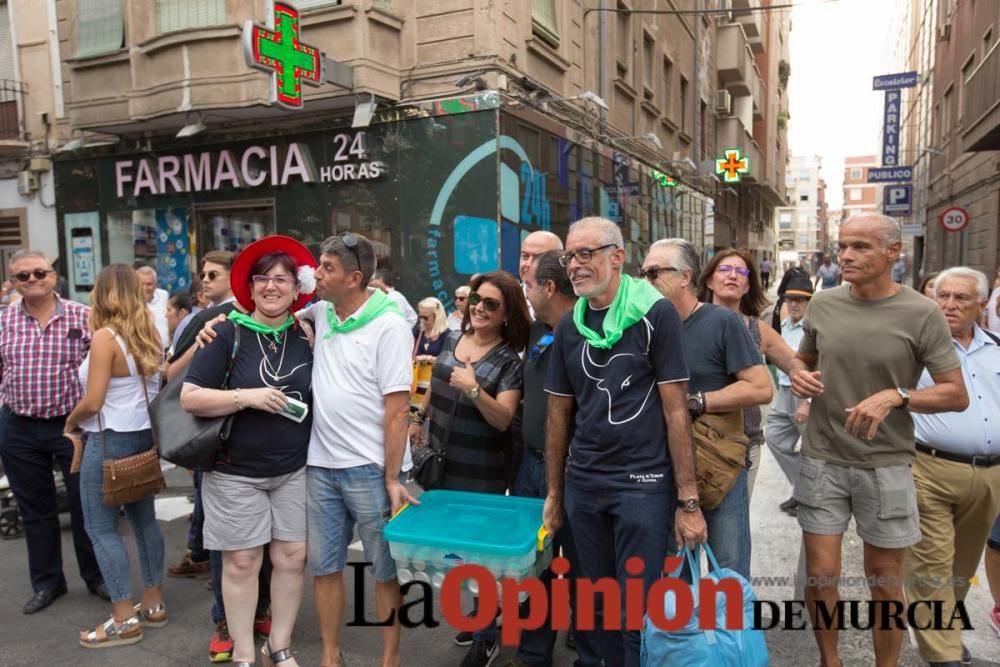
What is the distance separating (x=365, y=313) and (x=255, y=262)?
0.54 m

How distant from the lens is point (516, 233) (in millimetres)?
10430

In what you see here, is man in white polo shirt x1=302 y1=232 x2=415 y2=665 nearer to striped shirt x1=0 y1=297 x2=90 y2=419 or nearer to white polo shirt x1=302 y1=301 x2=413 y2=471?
white polo shirt x1=302 y1=301 x2=413 y2=471

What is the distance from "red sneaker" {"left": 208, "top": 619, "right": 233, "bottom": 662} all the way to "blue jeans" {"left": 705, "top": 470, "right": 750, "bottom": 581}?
2.39 m

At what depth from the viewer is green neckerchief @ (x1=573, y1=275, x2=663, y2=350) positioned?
8.76 feet

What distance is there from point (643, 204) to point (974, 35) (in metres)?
9.60

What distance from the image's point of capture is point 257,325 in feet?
10.2

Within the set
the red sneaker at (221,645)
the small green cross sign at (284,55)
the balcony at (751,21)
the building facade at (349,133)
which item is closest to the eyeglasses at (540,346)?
the red sneaker at (221,645)

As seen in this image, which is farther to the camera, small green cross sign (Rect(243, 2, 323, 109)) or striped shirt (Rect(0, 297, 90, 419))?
small green cross sign (Rect(243, 2, 323, 109))

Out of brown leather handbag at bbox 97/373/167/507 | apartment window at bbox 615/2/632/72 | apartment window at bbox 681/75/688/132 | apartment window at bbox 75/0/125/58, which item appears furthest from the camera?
apartment window at bbox 681/75/688/132

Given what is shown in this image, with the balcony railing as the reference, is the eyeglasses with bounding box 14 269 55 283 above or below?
below

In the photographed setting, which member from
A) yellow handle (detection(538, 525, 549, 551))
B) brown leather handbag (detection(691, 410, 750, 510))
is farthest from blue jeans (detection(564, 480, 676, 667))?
brown leather handbag (detection(691, 410, 750, 510))

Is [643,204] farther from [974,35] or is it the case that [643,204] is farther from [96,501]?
[96,501]

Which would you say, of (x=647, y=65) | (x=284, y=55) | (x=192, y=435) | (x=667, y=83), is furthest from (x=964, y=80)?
(x=192, y=435)

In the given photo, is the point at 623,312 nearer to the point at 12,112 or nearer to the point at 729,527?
the point at 729,527
